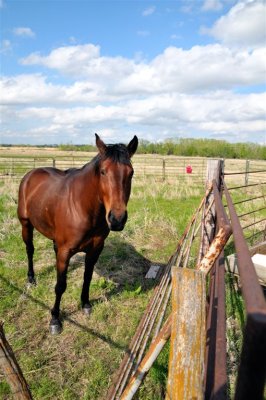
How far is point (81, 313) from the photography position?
13.4 ft

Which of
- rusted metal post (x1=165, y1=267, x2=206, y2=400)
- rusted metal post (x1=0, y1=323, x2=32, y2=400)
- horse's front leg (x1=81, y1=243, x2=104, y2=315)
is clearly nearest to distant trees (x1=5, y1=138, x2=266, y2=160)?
horse's front leg (x1=81, y1=243, x2=104, y2=315)

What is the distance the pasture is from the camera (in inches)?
114

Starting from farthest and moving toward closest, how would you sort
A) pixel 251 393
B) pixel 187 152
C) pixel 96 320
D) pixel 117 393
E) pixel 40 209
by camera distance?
pixel 187 152 < pixel 40 209 < pixel 96 320 < pixel 117 393 < pixel 251 393

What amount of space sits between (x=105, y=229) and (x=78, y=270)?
2046 mm

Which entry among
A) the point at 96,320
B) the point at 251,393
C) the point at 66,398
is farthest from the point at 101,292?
the point at 251,393

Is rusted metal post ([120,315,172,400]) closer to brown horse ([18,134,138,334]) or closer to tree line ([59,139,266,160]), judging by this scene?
brown horse ([18,134,138,334])

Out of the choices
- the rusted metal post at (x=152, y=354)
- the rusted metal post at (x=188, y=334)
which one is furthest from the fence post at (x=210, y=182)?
the rusted metal post at (x=188, y=334)

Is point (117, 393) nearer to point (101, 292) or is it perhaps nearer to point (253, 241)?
point (101, 292)

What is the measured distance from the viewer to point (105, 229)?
363cm

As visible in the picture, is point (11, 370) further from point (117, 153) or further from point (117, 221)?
point (117, 153)

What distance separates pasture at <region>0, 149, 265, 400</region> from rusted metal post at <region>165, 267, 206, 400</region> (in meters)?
1.82

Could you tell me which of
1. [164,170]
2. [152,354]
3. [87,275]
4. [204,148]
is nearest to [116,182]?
[152,354]

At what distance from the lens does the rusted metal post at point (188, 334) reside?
3.61 ft

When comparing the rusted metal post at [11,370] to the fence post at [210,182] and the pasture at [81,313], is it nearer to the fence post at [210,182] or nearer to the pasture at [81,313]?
the pasture at [81,313]
